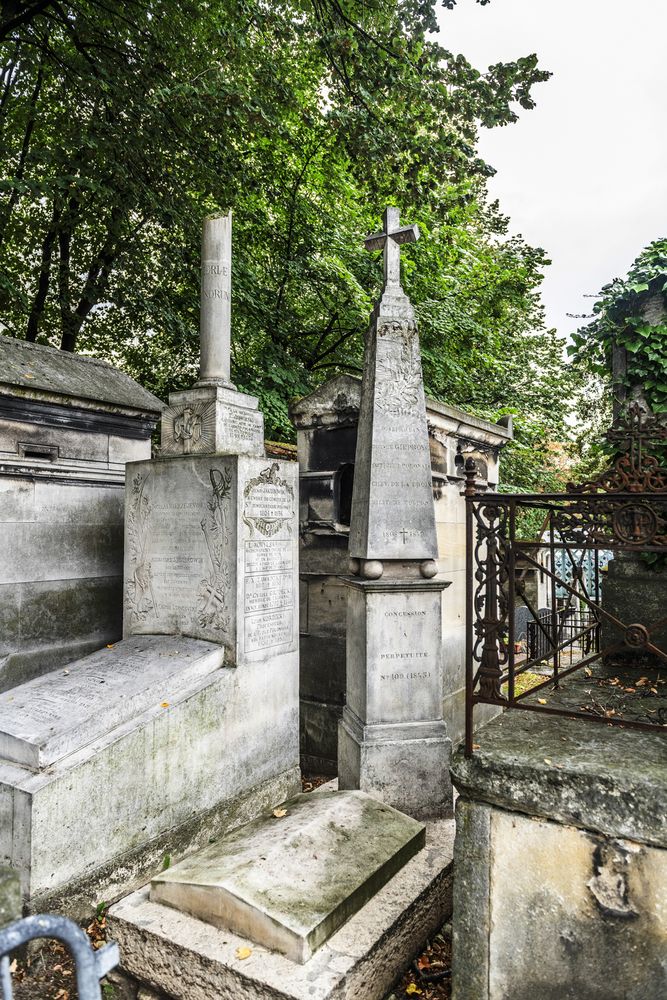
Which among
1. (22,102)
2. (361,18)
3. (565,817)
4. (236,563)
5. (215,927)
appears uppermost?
(22,102)

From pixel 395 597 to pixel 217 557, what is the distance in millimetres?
1289

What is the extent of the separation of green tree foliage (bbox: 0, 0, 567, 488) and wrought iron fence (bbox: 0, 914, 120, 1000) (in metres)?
6.30

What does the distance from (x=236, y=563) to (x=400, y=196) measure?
4434 mm

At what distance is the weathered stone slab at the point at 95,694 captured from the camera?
327 centimetres

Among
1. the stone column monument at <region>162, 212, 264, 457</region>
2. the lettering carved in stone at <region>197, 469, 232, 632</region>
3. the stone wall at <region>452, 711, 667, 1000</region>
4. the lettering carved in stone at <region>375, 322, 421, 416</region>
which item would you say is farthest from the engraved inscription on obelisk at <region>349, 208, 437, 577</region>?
the stone wall at <region>452, 711, 667, 1000</region>

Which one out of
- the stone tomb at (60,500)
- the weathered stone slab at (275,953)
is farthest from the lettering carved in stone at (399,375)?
the weathered stone slab at (275,953)

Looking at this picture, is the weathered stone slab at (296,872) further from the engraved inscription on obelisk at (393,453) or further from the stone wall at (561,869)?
the engraved inscription on obelisk at (393,453)

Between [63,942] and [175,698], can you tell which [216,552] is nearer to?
[175,698]

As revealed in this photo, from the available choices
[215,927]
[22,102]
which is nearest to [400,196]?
[215,927]

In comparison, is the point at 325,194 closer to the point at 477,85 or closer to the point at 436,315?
the point at 436,315

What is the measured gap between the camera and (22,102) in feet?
31.2

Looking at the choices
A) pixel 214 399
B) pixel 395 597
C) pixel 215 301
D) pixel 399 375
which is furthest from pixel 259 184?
pixel 395 597

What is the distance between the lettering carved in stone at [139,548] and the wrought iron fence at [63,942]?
3684mm

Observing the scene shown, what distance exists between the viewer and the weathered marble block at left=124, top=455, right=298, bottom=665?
4.30 metres
